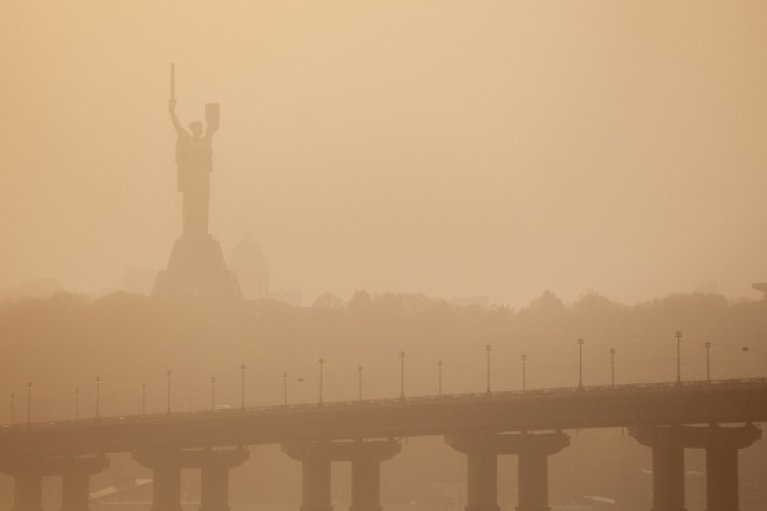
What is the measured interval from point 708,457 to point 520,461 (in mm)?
12665

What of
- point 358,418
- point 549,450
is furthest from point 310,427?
point 549,450

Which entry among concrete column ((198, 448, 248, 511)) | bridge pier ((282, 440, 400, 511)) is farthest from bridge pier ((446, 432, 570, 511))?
concrete column ((198, 448, 248, 511))

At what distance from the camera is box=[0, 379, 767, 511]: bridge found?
16338 centimetres

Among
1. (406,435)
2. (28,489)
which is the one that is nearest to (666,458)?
(406,435)

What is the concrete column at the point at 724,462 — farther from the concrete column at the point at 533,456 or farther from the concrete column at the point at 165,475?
the concrete column at the point at 165,475

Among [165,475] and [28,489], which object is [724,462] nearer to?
[165,475]

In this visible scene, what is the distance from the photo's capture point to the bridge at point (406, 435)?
163375mm

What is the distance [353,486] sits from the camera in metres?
177

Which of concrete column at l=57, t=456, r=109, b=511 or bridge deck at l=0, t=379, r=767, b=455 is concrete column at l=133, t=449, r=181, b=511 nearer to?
bridge deck at l=0, t=379, r=767, b=455

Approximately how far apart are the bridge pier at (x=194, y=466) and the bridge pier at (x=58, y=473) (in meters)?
5.39

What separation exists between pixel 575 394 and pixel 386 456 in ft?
54.5

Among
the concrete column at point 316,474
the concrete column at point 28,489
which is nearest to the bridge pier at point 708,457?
the concrete column at point 316,474

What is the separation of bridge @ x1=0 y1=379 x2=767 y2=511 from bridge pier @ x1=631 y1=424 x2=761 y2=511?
0.20ft

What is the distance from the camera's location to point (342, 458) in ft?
582
